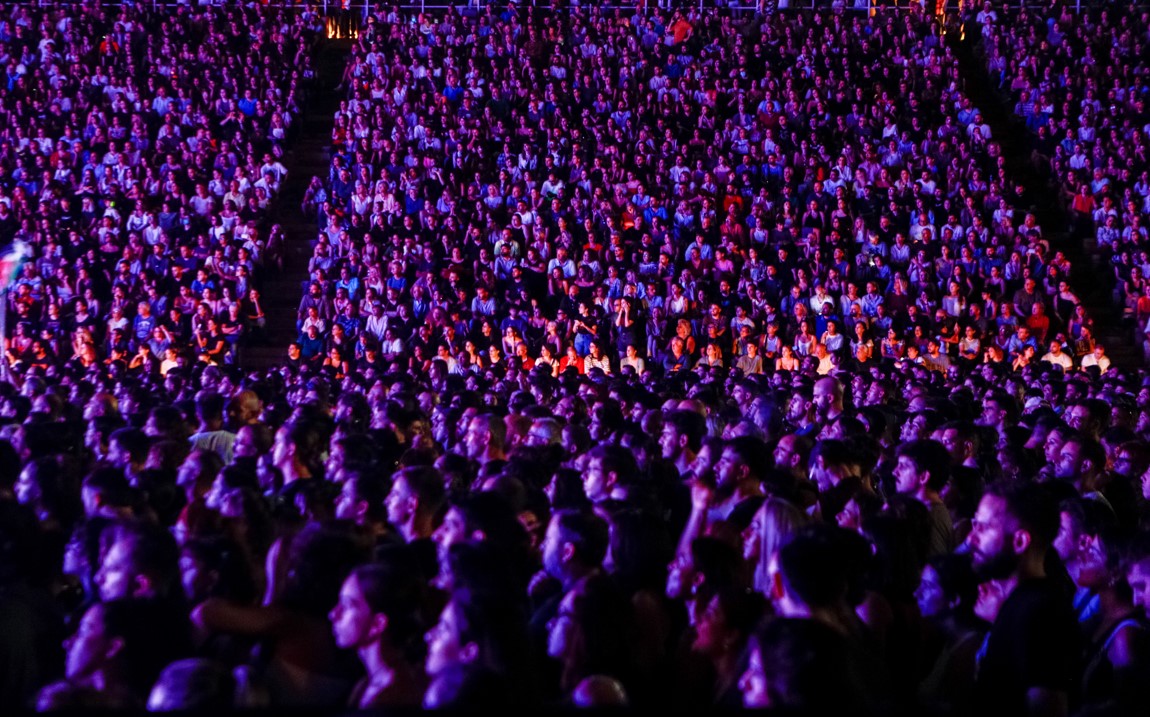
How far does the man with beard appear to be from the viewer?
380cm

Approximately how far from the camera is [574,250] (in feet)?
64.0

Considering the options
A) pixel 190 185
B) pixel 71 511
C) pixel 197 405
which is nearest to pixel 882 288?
pixel 190 185

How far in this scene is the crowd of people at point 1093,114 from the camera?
20.0 meters

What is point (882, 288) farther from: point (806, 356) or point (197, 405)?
point (197, 405)

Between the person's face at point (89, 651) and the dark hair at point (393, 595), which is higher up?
the dark hair at point (393, 595)

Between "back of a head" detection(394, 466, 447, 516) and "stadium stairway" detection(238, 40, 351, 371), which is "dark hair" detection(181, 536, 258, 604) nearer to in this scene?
"back of a head" detection(394, 466, 447, 516)

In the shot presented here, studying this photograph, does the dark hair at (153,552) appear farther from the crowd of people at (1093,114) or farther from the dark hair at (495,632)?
the crowd of people at (1093,114)

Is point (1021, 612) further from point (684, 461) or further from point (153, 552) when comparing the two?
point (684, 461)

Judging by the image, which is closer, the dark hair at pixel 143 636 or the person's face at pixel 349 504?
the dark hair at pixel 143 636

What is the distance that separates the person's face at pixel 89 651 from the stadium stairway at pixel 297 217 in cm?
1312

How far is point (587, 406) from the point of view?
→ 10406 millimetres

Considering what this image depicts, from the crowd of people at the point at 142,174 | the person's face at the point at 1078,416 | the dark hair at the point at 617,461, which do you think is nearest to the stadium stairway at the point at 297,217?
the crowd of people at the point at 142,174

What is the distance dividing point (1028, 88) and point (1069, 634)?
884 inches

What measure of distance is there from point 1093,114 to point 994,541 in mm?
20740
